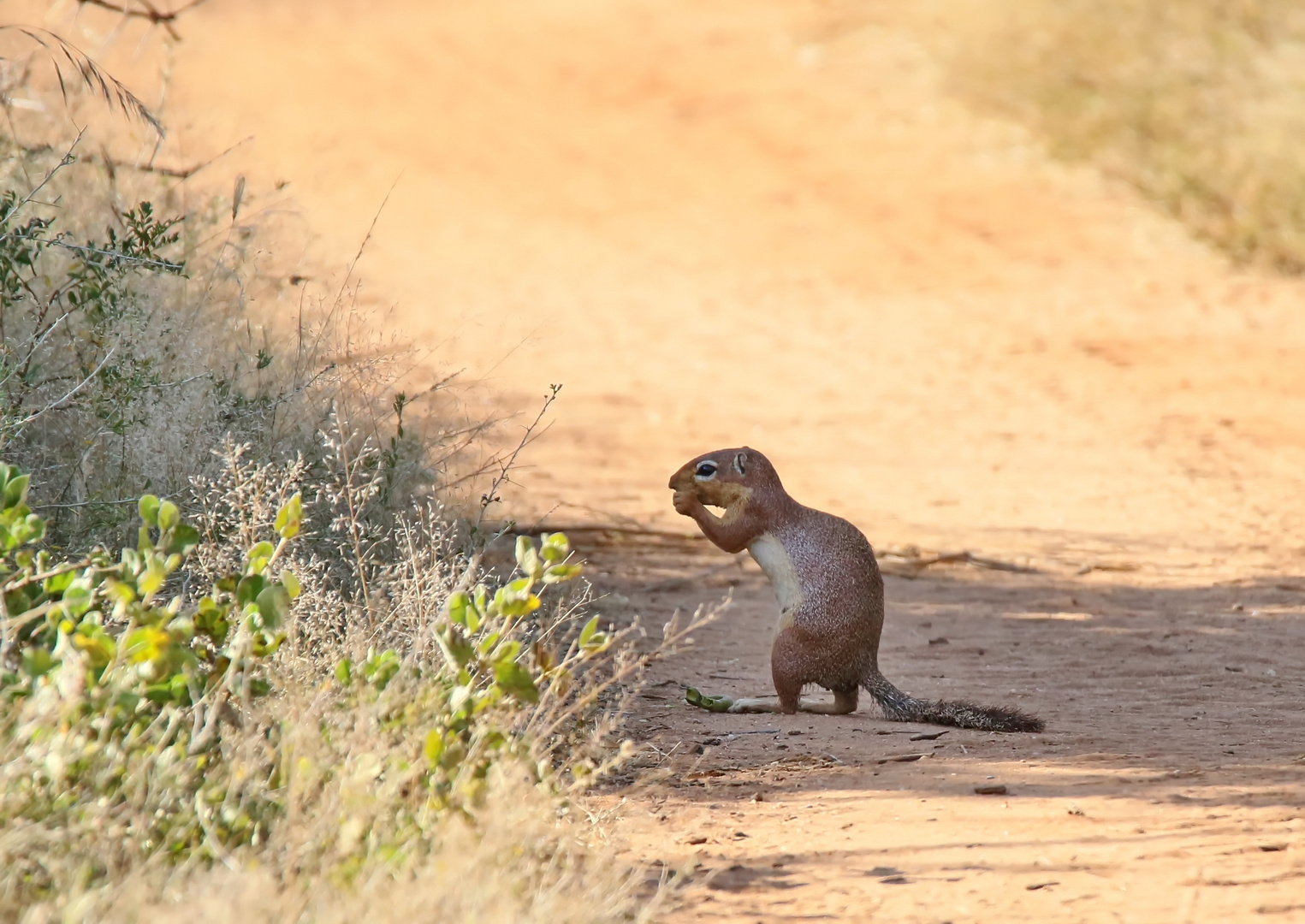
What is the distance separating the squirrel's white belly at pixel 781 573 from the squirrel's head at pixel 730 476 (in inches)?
7.5

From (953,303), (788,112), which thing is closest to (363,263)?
(953,303)

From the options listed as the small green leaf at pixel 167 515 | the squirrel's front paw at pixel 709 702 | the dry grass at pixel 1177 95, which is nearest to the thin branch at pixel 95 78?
the small green leaf at pixel 167 515

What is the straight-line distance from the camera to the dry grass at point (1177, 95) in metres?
15.7

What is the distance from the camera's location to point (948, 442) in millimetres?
11055

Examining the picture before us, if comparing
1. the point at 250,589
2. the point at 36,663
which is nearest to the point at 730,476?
the point at 250,589

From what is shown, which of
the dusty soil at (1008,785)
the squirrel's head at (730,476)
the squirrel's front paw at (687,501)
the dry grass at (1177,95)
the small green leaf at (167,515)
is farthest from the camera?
the dry grass at (1177,95)

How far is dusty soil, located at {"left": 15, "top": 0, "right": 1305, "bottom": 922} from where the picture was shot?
4.21 metres

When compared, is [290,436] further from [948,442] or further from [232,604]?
[948,442]

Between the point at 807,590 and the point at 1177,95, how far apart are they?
1414cm

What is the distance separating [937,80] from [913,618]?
15.9 m

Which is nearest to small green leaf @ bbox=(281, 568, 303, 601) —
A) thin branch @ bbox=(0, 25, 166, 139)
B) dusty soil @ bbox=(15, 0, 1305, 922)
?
dusty soil @ bbox=(15, 0, 1305, 922)

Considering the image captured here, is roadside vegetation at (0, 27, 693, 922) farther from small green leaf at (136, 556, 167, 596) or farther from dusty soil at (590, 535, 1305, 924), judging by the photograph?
dusty soil at (590, 535, 1305, 924)

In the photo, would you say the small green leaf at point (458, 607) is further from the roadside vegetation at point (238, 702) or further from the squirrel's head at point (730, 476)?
the squirrel's head at point (730, 476)

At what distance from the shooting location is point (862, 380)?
12828 mm
